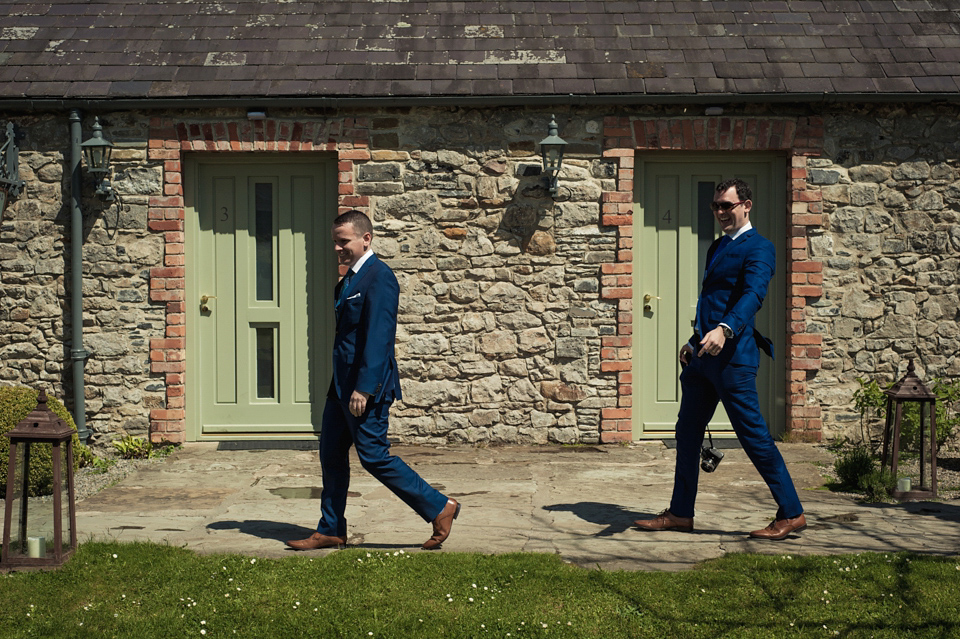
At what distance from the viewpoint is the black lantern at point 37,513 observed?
4742 millimetres

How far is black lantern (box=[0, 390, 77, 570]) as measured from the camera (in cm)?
474

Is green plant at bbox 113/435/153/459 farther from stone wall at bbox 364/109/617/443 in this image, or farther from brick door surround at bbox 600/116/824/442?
brick door surround at bbox 600/116/824/442

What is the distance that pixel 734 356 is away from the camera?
16.4 ft

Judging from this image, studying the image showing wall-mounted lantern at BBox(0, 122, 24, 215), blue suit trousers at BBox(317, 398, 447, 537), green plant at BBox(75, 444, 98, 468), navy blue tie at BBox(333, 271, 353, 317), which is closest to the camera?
blue suit trousers at BBox(317, 398, 447, 537)

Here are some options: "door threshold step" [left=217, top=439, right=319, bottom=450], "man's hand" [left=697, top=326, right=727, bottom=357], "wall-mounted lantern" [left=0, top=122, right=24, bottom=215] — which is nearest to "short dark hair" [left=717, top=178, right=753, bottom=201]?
"man's hand" [left=697, top=326, right=727, bottom=357]

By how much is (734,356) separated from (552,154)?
3.44 m

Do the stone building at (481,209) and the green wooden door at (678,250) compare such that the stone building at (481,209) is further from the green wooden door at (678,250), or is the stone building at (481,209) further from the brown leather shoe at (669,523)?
the brown leather shoe at (669,523)

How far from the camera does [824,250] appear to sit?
27.2ft

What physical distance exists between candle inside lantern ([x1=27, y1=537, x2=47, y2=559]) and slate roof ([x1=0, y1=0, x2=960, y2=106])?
4332mm

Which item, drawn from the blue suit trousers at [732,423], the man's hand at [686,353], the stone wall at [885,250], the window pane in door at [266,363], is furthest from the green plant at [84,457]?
the stone wall at [885,250]

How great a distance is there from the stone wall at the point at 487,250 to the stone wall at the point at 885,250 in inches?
0.7

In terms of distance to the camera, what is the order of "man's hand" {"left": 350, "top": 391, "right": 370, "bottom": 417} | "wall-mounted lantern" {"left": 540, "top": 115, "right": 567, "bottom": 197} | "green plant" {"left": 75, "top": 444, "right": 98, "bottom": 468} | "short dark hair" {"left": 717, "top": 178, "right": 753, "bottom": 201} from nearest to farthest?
"man's hand" {"left": 350, "top": 391, "right": 370, "bottom": 417} → "short dark hair" {"left": 717, "top": 178, "right": 753, "bottom": 201} → "green plant" {"left": 75, "top": 444, "right": 98, "bottom": 468} → "wall-mounted lantern" {"left": 540, "top": 115, "right": 567, "bottom": 197}

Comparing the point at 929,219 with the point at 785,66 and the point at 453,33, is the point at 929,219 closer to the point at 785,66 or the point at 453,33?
the point at 785,66

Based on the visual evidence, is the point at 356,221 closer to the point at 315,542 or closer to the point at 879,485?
the point at 315,542
